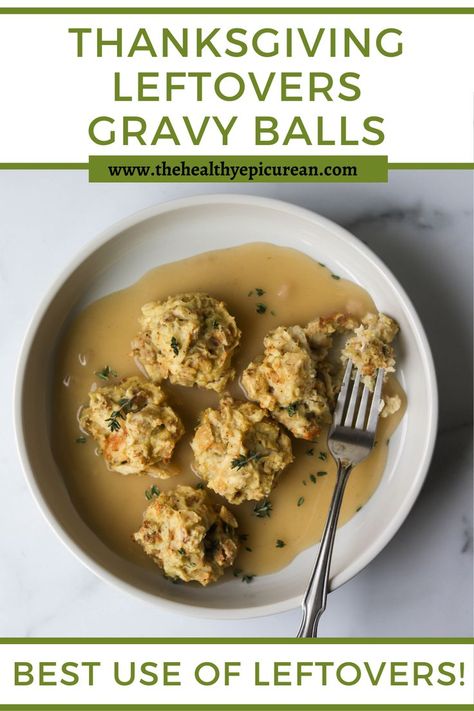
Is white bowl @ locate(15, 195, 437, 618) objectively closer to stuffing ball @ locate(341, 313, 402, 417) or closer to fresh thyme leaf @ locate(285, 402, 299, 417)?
stuffing ball @ locate(341, 313, 402, 417)

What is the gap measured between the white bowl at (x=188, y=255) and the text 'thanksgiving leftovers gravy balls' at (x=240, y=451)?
0.60 meters

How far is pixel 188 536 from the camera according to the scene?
388 centimetres

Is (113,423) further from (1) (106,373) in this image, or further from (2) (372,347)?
(2) (372,347)

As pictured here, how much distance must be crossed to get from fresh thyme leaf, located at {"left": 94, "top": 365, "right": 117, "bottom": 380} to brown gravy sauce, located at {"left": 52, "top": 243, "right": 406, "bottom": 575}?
3cm

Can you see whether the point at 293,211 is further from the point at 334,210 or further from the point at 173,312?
the point at 173,312

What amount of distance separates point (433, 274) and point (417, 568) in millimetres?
1931

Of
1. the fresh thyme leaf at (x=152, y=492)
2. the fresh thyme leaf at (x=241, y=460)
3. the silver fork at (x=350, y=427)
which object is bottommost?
the fresh thyme leaf at (x=152, y=492)

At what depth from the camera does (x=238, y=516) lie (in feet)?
13.8

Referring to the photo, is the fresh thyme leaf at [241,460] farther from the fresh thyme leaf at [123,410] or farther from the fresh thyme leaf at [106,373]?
the fresh thyme leaf at [106,373]

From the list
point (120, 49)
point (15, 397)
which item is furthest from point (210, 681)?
point (120, 49)

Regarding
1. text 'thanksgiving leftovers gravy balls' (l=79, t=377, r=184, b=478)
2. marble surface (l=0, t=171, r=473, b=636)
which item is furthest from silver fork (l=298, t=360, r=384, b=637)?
text 'thanksgiving leftovers gravy balls' (l=79, t=377, r=184, b=478)

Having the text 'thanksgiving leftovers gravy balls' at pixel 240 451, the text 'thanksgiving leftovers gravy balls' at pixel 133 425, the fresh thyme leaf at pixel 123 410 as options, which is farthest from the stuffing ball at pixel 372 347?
the fresh thyme leaf at pixel 123 410

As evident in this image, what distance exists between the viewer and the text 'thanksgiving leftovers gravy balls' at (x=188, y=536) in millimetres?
3898

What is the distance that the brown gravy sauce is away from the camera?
13.7 ft
